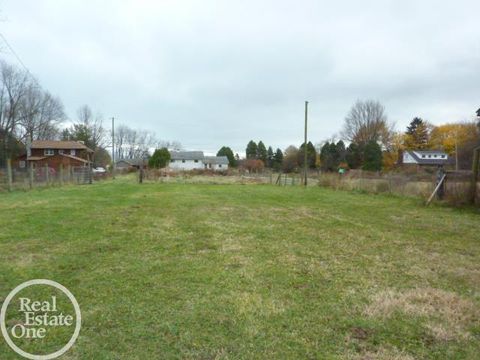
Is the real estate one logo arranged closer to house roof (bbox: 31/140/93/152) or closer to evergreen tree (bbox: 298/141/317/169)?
house roof (bbox: 31/140/93/152)

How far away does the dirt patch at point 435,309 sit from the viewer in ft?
9.45

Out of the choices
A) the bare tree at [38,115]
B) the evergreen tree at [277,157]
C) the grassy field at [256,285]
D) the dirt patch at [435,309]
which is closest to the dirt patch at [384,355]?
the grassy field at [256,285]

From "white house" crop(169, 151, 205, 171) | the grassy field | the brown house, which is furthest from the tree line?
the grassy field

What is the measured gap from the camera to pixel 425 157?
198ft

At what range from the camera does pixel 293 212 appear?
404 inches

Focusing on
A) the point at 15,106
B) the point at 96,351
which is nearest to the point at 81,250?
the point at 96,351

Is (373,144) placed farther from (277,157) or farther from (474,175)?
(474,175)

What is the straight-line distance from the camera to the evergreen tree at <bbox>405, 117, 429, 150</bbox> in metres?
64.2

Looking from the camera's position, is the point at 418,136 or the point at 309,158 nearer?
the point at 309,158

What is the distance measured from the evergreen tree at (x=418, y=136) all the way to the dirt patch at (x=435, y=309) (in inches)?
2674

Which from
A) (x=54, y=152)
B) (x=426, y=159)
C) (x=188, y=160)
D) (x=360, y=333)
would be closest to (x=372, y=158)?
(x=426, y=159)

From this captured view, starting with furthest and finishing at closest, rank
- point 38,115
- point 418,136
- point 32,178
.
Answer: point 418,136
point 38,115
point 32,178

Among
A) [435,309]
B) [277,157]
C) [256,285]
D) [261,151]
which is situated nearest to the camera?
[435,309]

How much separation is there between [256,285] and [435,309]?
5.91ft
